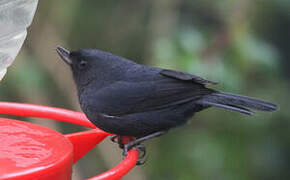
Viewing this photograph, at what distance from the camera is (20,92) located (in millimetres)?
5195

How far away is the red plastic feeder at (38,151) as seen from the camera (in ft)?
6.33

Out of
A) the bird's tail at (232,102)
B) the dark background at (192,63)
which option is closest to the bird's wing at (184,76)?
the bird's tail at (232,102)

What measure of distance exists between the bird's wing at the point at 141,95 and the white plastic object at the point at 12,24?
506 millimetres

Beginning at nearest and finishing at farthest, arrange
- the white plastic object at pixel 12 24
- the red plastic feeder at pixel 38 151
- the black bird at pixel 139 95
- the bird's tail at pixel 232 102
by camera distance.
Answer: the red plastic feeder at pixel 38 151 → the white plastic object at pixel 12 24 → the black bird at pixel 139 95 → the bird's tail at pixel 232 102

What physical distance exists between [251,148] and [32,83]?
6.35ft

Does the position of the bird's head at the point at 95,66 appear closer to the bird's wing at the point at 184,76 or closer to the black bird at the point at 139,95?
the black bird at the point at 139,95

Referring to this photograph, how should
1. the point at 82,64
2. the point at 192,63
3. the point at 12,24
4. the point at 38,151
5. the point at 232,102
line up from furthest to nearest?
the point at 192,63 < the point at 232,102 < the point at 82,64 < the point at 12,24 < the point at 38,151

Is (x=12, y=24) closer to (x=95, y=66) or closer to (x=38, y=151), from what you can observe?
(x=95, y=66)

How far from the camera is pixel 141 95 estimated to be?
3.35m

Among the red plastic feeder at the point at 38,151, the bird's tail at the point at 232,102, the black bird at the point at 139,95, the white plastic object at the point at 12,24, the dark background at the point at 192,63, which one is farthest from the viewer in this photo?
the dark background at the point at 192,63

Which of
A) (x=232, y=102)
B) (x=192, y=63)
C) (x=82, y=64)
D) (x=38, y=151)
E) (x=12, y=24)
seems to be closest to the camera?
(x=38, y=151)

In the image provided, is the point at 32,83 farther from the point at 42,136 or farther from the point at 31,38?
the point at 42,136

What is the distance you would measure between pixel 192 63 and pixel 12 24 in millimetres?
1570

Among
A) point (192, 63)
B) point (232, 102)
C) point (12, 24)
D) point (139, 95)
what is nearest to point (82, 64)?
point (139, 95)
